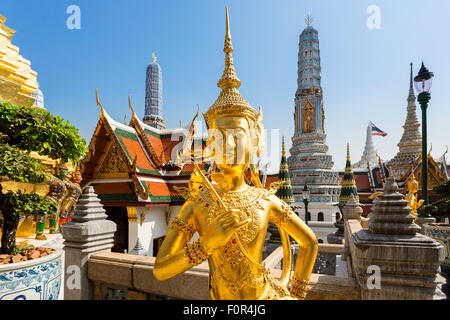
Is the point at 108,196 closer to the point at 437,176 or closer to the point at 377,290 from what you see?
the point at 377,290

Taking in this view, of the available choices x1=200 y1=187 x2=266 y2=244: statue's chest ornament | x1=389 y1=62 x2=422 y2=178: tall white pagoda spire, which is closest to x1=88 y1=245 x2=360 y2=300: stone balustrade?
x1=200 y1=187 x2=266 y2=244: statue's chest ornament

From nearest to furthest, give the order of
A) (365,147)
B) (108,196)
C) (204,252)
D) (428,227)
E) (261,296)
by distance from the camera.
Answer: (204,252), (261,296), (428,227), (108,196), (365,147)

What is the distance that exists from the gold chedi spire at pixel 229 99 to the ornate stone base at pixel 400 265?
1.67 m

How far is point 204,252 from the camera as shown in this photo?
6.13ft

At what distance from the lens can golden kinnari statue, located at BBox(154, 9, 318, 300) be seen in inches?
75.8

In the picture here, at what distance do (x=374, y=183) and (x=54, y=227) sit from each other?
24.8 meters

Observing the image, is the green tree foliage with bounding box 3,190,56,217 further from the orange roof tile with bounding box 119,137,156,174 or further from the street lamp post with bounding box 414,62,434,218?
the street lamp post with bounding box 414,62,434,218

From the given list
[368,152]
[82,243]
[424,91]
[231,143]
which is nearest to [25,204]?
[82,243]

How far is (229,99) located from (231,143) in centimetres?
45

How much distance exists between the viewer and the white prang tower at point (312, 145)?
67.5ft

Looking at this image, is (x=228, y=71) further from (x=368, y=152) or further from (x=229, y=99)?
(x=368, y=152)

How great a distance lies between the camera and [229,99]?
2303 millimetres
